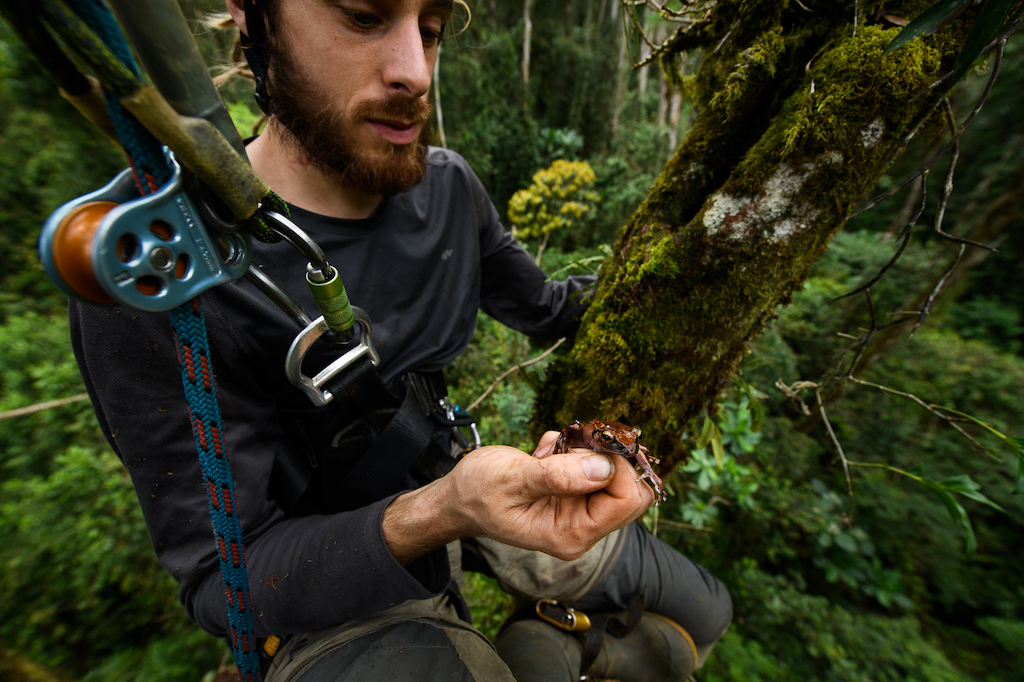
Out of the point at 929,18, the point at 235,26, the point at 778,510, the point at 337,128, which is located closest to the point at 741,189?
the point at 929,18

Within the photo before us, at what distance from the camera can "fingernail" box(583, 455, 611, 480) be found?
0.87 m

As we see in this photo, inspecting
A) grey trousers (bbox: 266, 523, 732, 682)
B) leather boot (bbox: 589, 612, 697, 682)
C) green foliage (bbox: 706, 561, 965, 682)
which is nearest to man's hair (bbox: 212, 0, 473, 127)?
grey trousers (bbox: 266, 523, 732, 682)

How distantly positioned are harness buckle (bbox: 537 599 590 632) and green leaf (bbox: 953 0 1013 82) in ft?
7.08

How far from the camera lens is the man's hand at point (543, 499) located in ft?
2.88

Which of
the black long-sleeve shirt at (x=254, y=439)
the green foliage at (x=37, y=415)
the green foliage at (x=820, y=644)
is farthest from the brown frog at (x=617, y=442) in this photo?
the green foliage at (x=37, y=415)

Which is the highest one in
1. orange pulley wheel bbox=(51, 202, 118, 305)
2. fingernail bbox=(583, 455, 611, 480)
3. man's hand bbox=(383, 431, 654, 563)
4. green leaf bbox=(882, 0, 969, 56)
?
green leaf bbox=(882, 0, 969, 56)

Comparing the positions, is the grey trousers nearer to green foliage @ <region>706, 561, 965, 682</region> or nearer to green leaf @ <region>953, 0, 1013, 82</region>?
green foliage @ <region>706, 561, 965, 682</region>

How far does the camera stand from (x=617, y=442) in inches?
38.2

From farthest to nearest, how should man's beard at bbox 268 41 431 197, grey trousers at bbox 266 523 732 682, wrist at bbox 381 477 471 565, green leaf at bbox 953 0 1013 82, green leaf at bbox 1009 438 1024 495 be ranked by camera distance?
1. green leaf at bbox 1009 438 1024 495
2. man's beard at bbox 268 41 431 197
3. grey trousers at bbox 266 523 732 682
4. wrist at bbox 381 477 471 565
5. green leaf at bbox 953 0 1013 82

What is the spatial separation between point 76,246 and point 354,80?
100cm

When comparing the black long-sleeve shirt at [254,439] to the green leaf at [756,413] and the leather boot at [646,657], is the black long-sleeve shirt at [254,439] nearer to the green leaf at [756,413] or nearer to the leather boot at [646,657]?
the leather boot at [646,657]

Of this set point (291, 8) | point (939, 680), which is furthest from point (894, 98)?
point (939, 680)

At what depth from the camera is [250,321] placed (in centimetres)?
124

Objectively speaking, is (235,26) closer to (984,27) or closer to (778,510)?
(984,27)
